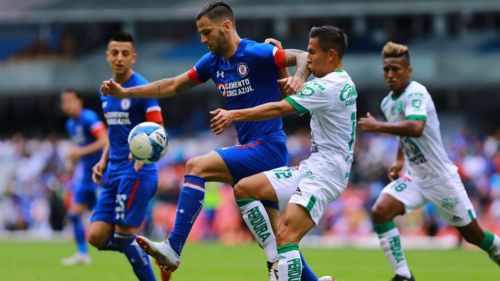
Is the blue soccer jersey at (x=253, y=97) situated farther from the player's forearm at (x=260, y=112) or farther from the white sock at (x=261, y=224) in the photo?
the player's forearm at (x=260, y=112)

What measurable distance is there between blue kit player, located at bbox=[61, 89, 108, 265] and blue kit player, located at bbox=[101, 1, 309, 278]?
6.20 metres

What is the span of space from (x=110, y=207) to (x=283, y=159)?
2.36m

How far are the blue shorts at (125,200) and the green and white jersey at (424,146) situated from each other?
9.11ft

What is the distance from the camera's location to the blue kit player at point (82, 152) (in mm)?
16469

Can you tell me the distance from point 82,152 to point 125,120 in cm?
457

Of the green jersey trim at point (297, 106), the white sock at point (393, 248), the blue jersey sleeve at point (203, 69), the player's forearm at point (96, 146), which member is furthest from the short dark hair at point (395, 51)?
the player's forearm at point (96, 146)

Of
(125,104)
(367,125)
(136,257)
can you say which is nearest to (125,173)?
(125,104)

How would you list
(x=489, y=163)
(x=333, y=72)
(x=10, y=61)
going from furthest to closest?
1. (x=10, y=61)
2. (x=489, y=163)
3. (x=333, y=72)

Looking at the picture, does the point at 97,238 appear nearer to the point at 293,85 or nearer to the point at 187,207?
the point at 187,207

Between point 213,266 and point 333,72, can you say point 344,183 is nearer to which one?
point 333,72

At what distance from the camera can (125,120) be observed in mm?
11641

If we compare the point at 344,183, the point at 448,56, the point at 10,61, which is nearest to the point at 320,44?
the point at 344,183

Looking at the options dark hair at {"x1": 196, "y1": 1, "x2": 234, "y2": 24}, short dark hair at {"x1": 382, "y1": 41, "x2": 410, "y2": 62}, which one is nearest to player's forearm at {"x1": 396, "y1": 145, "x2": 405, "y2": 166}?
short dark hair at {"x1": 382, "y1": 41, "x2": 410, "y2": 62}

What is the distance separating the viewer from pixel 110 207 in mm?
11641
